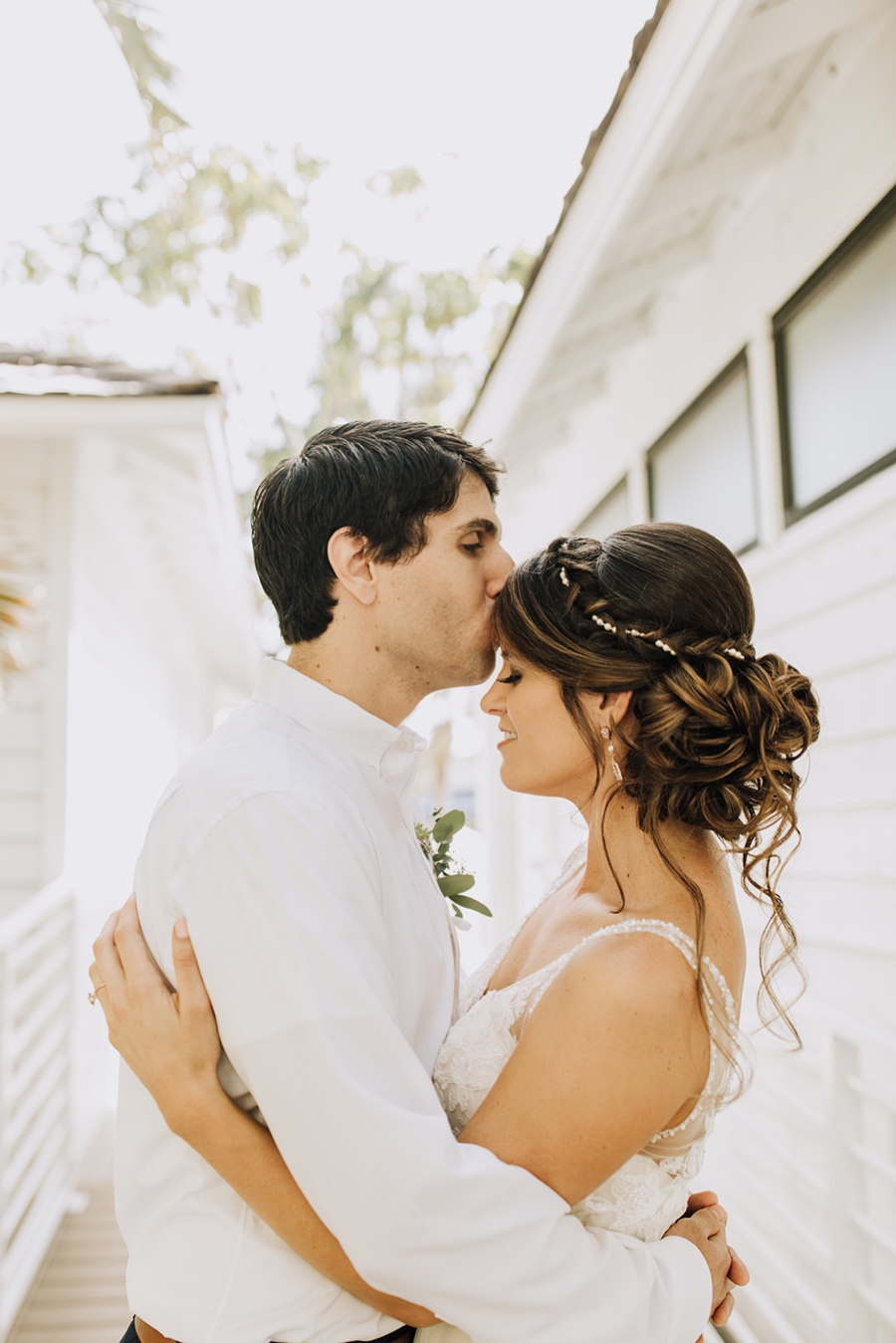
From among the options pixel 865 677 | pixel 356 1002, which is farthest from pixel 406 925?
pixel 865 677

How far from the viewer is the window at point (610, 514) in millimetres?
6305

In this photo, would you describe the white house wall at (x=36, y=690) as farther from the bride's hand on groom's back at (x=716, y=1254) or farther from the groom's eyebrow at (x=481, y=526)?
the bride's hand on groom's back at (x=716, y=1254)

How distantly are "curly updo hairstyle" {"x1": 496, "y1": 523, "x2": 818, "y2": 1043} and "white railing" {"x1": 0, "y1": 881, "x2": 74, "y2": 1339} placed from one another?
262cm

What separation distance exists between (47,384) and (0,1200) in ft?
11.8

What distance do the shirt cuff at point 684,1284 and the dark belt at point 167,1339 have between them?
414mm

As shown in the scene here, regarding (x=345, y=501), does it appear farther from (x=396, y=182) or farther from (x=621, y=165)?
(x=396, y=182)

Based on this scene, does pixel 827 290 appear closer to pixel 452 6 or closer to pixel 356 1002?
pixel 356 1002

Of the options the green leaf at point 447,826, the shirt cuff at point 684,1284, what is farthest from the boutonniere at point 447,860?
the shirt cuff at point 684,1284

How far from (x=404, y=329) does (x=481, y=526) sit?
1657 centimetres

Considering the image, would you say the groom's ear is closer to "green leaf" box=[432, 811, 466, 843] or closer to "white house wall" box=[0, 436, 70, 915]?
"green leaf" box=[432, 811, 466, 843]

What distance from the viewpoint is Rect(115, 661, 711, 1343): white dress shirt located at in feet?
4.85

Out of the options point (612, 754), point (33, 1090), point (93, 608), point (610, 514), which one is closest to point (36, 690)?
point (93, 608)

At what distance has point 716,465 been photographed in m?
4.80

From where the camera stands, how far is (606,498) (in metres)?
6.68
